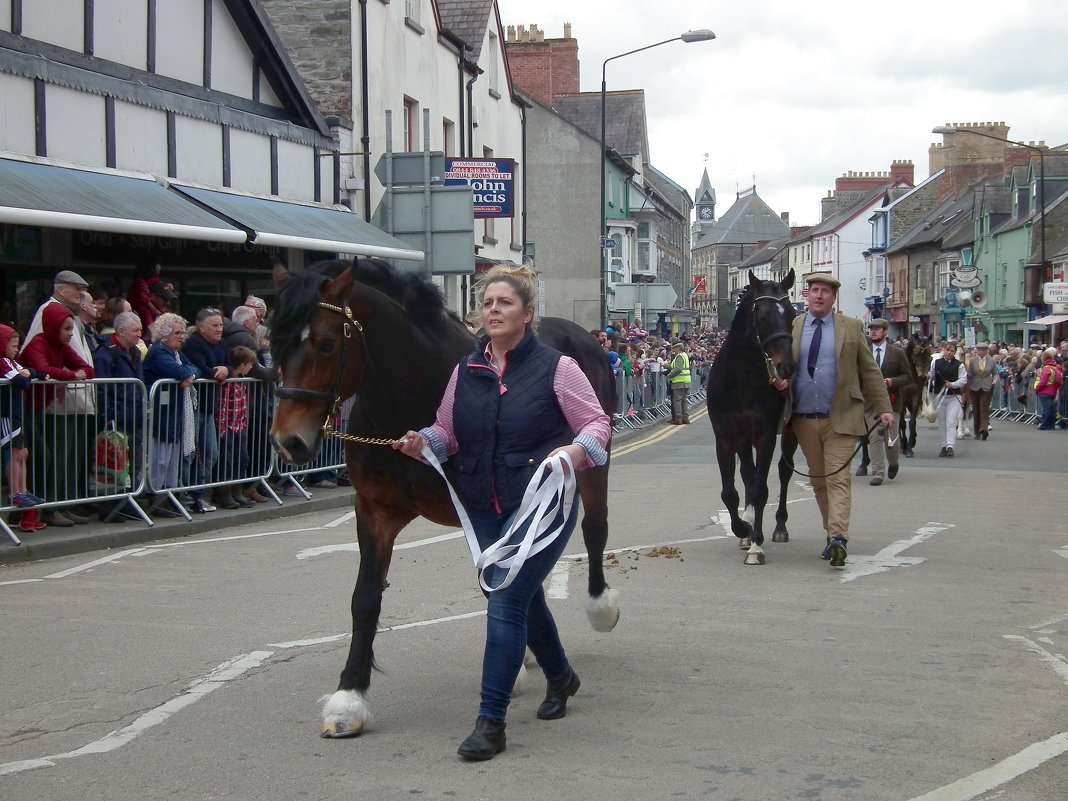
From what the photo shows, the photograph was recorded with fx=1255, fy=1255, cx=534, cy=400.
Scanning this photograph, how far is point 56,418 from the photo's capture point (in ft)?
35.2

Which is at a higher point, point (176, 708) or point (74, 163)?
point (74, 163)

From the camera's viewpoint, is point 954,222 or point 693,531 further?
point 954,222

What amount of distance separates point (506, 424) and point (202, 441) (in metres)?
8.09

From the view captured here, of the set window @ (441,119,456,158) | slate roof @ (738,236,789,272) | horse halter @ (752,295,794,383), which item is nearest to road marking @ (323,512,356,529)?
horse halter @ (752,295,794,383)

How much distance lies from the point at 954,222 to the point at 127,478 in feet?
226

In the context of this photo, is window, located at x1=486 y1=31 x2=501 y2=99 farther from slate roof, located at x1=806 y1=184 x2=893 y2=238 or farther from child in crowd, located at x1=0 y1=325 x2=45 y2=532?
slate roof, located at x1=806 y1=184 x2=893 y2=238

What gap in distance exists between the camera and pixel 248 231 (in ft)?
53.9

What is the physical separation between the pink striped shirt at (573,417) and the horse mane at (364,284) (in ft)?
1.81

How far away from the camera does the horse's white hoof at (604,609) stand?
6.16 metres

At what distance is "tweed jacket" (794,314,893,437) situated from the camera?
9234mm

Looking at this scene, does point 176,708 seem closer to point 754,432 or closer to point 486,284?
point 486,284

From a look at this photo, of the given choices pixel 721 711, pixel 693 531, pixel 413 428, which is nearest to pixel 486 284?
pixel 413 428

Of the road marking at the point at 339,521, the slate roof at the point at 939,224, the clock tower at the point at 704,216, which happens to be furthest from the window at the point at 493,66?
the clock tower at the point at 704,216

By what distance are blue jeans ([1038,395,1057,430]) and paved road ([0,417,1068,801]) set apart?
19445 millimetres
